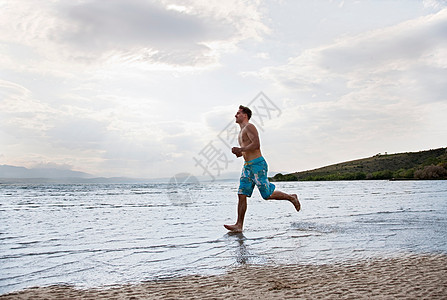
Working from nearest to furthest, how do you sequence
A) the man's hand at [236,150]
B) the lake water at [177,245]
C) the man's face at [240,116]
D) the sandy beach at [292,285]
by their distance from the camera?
the sandy beach at [292,285] → the lake water at [177,245] → the man's hand at [236,150] → the man's face at [240,116]

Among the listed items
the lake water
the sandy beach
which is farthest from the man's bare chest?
the sandy beach

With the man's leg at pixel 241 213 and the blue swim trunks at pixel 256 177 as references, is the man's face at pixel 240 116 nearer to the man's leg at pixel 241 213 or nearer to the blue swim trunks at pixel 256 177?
the blue swim trunks at pixel 256 177

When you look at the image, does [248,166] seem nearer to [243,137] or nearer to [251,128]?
[243,137]

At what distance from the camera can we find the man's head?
7.62 meters

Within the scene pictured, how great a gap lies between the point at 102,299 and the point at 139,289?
379 mm

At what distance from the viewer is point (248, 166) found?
7.41m

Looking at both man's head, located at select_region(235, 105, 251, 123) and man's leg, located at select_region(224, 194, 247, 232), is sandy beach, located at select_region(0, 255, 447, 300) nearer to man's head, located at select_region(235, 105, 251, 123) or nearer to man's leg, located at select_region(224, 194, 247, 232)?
man's leg, located at select_region(224, 194, 247, 232)

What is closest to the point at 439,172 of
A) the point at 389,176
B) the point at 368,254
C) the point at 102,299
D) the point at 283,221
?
the point at 389,176

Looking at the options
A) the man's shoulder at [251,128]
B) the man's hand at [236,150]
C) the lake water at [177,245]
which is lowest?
the lake water at [177,245]

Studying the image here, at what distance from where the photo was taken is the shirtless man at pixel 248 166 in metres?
7.23

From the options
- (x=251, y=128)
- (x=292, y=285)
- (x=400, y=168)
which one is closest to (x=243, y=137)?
(x=251, y=128)

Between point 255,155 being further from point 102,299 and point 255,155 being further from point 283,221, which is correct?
point 102,299

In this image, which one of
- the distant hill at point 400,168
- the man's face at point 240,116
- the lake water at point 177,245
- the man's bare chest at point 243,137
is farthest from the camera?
the distant hill at point 400,168

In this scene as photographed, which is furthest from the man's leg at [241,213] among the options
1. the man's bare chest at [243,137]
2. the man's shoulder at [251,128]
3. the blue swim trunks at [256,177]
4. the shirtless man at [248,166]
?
the man's shoulder at [251,128]
